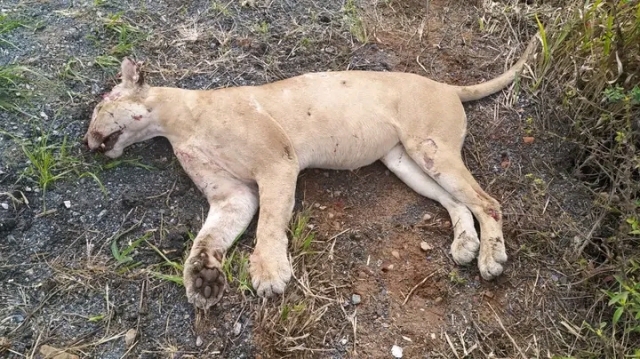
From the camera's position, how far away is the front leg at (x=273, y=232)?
2.88 m

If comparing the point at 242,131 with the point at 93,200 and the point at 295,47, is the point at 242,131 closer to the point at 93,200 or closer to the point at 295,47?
the point at 93,200

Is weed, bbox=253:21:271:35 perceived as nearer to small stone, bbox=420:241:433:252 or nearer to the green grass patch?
the green grass patch

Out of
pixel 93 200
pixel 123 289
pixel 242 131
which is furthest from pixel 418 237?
pixel 93 200

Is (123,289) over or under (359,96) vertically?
under

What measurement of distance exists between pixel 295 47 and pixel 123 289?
214 cm

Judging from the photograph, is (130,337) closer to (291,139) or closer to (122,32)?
(291,139)

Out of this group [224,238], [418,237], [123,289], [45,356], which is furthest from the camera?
[418,237]

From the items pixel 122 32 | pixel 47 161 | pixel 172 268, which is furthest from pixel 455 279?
pixel 122 32

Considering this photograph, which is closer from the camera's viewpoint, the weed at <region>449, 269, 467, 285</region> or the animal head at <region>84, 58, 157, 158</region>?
the weed at <region>449, 269, 467, 285</region>

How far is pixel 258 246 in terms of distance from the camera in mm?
3002

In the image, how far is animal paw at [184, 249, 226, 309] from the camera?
9.20ft

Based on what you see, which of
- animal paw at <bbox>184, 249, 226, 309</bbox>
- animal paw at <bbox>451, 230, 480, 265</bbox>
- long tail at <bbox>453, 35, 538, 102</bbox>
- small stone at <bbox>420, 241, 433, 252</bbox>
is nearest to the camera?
animal paw at <bbox>184, 249, 226, 309</bbox>

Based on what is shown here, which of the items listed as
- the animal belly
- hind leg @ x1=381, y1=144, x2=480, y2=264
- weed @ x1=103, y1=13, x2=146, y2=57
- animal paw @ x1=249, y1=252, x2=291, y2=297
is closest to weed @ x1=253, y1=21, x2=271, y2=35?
weed @ x1=103, y1=13, x2=146, y2=57

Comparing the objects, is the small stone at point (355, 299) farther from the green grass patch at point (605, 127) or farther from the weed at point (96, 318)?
the weed at point (96, 318)
